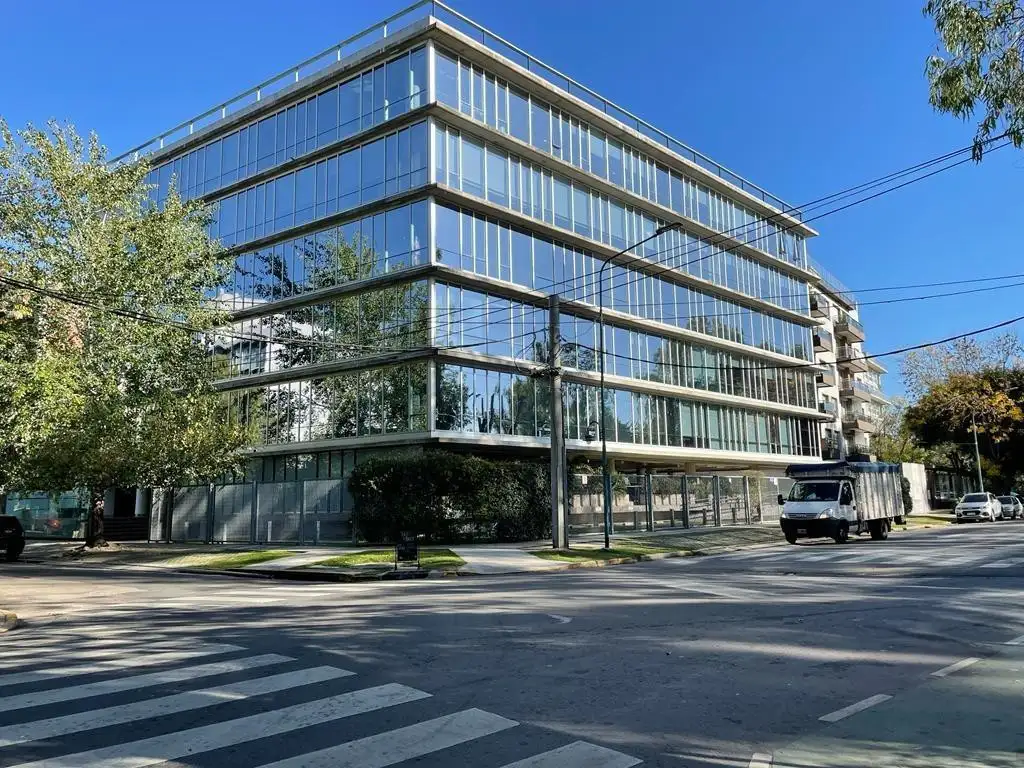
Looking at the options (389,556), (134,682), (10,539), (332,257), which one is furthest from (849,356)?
(134,682)

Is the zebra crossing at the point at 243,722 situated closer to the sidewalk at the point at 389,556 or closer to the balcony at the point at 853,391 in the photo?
the sidewalk at the point at 389,556

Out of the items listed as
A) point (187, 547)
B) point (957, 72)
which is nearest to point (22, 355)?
point (187, 547)

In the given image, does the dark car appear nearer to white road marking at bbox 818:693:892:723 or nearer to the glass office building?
the glass office building

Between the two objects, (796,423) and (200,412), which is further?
(796,423)

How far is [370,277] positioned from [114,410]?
39.9ft

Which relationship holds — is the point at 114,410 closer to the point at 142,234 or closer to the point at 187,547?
the point at 142,234

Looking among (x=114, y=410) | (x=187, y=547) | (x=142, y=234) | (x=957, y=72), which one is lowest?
(x=187, y=547)

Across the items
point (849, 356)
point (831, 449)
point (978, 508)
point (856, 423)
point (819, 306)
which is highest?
point (819, 306)

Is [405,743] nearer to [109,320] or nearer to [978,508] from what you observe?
[109,320]

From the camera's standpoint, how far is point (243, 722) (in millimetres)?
5484

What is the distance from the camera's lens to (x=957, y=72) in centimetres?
890

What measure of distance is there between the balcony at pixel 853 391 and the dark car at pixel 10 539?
67911 millimetres

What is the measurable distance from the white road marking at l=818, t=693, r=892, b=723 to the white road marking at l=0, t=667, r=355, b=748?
4.08 meters

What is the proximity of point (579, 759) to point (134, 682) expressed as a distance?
4.34 metres
